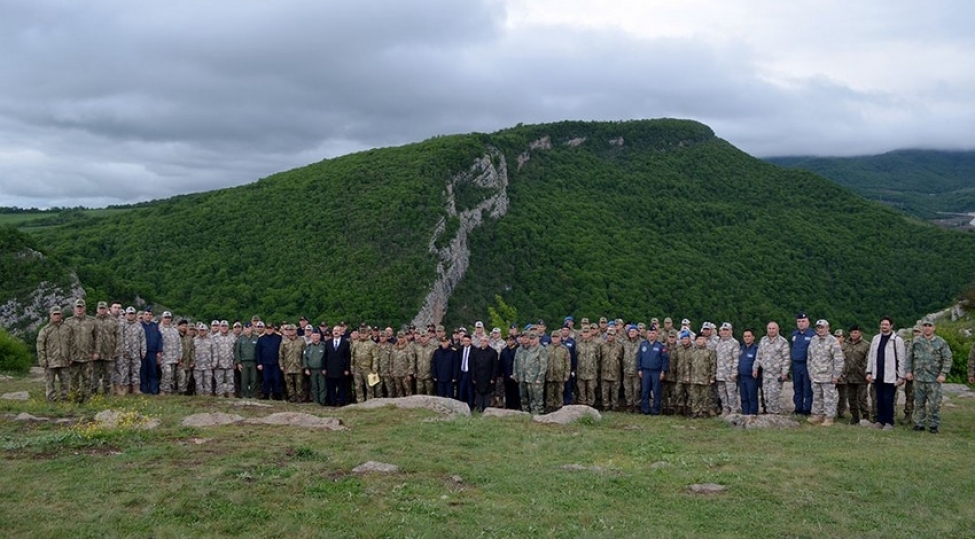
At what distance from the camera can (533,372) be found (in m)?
16.6

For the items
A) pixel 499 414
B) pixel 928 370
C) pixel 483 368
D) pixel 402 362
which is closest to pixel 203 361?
pixel 402 362

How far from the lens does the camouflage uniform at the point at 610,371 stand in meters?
17.0

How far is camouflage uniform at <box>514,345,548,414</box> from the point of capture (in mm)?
16625

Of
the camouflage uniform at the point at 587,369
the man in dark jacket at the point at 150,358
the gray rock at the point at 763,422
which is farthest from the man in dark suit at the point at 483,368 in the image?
the man in dark jacket at the point at 150,358

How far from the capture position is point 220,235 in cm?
5672

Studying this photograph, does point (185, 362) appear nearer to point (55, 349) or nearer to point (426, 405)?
point (55, 349)

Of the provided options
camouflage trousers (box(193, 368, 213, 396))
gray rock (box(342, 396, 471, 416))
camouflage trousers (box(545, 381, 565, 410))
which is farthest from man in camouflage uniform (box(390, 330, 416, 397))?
camouflage trousers (box(193, 368, 213, 396))

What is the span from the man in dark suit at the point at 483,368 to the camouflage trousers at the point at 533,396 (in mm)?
741

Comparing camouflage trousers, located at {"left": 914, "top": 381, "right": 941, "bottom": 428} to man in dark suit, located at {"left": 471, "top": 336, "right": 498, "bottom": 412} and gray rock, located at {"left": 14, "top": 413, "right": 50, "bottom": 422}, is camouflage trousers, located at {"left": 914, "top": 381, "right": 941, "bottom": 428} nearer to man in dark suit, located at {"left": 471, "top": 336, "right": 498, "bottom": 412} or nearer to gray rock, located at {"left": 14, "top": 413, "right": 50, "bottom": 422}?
man in dark suit, located at {"left": 471, "top": 336, "right": 498, "bottom": 412}

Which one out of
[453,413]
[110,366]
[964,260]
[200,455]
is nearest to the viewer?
[200,455]

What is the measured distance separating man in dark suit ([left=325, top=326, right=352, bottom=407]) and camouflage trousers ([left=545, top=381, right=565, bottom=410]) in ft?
15.7

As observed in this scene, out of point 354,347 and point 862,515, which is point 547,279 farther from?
Answer: point 862,515

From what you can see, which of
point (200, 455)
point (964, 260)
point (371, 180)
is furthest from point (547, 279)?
point (200, 455)

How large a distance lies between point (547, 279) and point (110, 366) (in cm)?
4631
